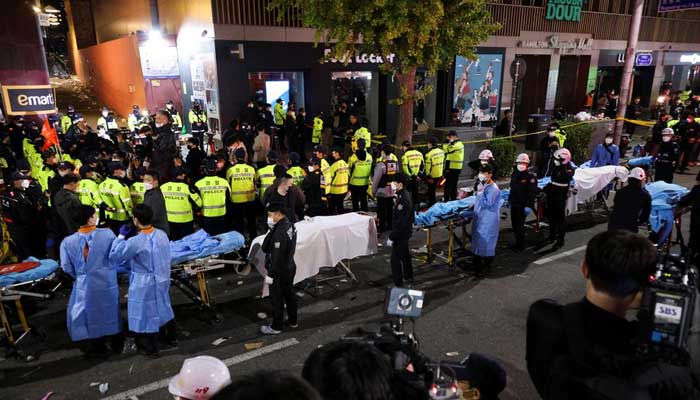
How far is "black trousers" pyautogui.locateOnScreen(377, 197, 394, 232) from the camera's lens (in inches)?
407

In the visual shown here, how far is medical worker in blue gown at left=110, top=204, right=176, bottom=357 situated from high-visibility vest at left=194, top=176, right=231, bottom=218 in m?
2.48

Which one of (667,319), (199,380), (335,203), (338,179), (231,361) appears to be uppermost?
(667,319)

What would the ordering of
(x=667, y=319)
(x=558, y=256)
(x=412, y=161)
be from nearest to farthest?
1. (x=667, y=319)
2. (x=558, y=256)
3. (x=412, y=161)

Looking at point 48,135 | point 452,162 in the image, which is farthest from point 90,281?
point 452,162

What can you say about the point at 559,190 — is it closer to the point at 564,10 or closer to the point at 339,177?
the point at 339,177

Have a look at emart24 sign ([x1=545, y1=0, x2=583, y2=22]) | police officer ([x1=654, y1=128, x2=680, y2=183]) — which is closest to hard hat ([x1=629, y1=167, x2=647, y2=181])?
police officer ([x1=654, y1=128, x2=680, y2=183])

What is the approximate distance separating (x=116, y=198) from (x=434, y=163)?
7013 mm

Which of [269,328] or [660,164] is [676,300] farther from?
[660,164]

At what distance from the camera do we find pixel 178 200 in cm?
807

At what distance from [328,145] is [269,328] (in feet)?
40.2

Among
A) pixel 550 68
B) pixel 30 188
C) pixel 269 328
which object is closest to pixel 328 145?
pixel 30 188

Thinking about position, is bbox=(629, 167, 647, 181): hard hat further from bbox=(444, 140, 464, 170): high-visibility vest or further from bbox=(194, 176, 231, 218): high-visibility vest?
bbox=(194, 176, 231, 218): high-visibility vest

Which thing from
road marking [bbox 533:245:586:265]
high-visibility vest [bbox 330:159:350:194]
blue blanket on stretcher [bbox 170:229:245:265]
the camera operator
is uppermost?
the camera operator

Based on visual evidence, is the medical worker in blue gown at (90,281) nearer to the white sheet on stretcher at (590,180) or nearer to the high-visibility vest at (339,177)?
the high-visibility vest at (339,177)
